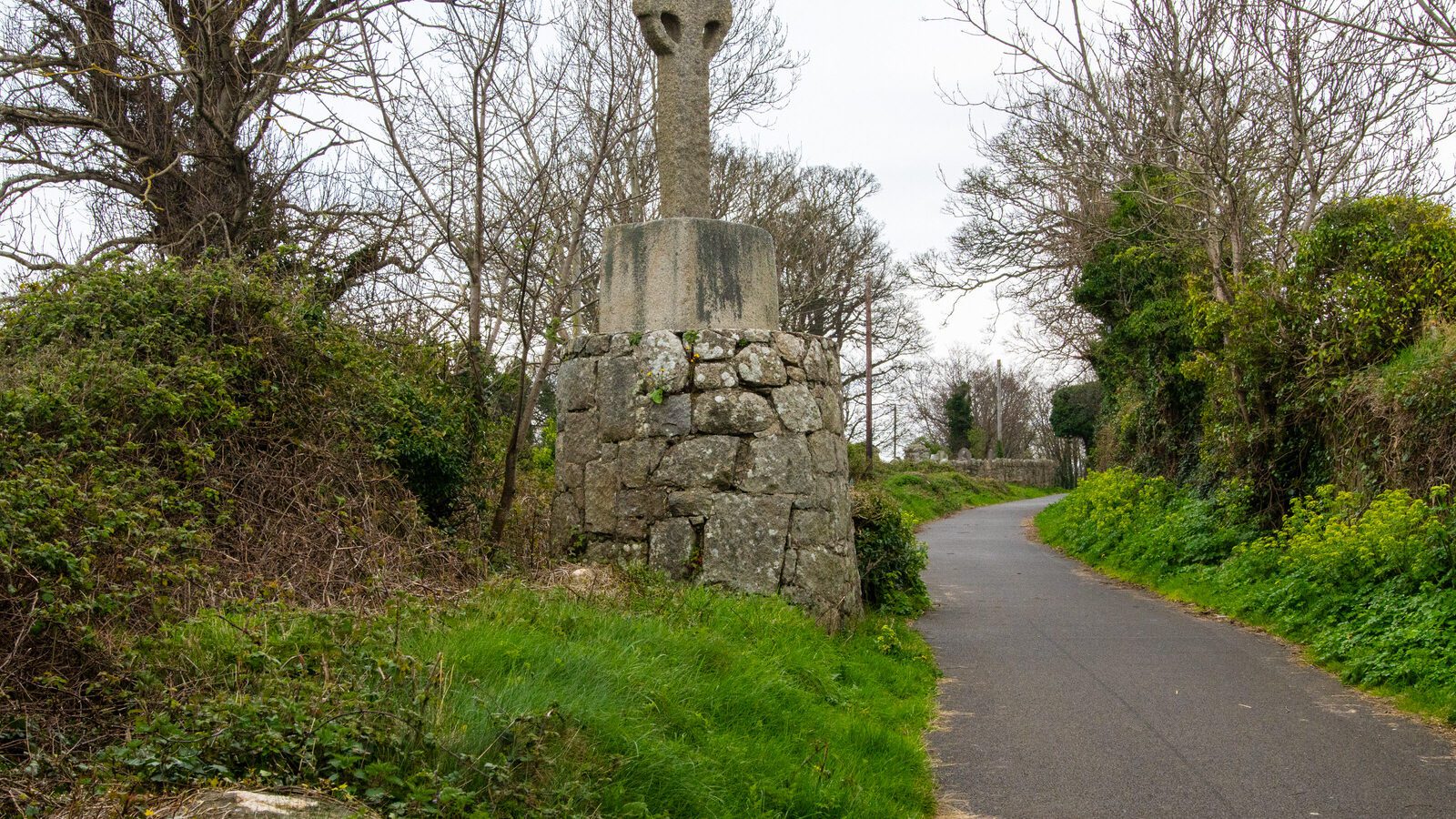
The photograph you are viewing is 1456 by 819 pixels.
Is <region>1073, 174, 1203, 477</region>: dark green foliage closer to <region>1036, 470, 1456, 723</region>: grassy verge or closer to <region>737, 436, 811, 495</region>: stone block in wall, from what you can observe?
<region>1036, 470, 1456, 723</region>: grassy verge

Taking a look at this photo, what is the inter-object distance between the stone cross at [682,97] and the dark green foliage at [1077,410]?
35.6 m

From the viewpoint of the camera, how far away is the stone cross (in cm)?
864

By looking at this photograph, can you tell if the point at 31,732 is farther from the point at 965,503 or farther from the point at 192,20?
the point at 965,503

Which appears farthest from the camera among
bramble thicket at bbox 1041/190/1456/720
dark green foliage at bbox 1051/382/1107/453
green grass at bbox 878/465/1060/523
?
dark green foliage at bbox 1051/382/1107/453

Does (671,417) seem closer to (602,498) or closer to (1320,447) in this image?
(602,498)

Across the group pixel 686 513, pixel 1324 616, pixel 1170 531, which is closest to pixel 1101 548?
pixel 1170 531

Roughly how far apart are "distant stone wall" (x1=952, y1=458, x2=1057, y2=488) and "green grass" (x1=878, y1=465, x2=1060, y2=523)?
5.56 ft

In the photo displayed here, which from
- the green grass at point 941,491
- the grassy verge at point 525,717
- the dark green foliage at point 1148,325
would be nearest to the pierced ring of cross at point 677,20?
the grassy verge at point 525,717

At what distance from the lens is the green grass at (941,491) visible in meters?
28.7

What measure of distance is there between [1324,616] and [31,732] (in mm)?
9481

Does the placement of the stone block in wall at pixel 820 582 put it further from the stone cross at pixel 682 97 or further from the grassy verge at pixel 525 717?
the stone cross at pixel 682 97

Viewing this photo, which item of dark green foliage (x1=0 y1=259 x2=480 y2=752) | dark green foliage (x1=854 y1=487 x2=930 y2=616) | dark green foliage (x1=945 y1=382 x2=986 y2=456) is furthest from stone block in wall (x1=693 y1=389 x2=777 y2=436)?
dark green foliage (x1=945 y1=382 x2=986 y2=456)

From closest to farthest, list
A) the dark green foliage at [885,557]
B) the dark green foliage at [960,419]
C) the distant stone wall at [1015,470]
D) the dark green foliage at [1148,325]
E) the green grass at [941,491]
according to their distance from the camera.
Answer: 1. the dark green foliage at [885,557]
2. the dark green foliage at [1148,325]
3. the green grass at [941,491]
4. the distant stone wall at [1015,470]
5. the dark green foliage at [960,419]

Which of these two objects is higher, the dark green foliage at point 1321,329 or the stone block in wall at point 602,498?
the dark green foliage at point 1321,329
